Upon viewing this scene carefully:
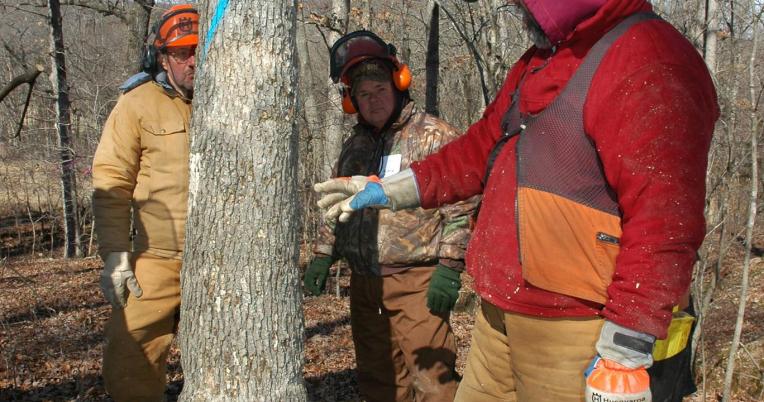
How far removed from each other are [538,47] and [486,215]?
24.6 inches

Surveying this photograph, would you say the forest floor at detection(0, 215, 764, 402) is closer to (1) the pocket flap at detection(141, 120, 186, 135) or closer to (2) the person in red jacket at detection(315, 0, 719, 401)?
(1) the pocket flap at detection(141, 120, 186, 135)

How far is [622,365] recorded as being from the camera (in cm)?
170

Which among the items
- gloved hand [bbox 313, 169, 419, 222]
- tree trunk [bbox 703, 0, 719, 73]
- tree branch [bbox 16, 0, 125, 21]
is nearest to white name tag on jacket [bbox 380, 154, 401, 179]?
gloved hand [bbox 313, 169, 419, 222]

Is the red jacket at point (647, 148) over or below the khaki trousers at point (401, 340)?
over

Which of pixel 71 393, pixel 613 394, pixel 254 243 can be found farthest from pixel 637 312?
pixel 71 393

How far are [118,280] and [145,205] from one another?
410 millimetres

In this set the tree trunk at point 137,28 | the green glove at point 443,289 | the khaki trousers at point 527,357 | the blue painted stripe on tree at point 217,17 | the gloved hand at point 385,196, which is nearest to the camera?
the khaki trousers at point 527,357

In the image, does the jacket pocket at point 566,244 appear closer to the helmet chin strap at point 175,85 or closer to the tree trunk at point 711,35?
the helmet chin strap at point 175,85

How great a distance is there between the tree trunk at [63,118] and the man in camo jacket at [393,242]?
10.9 m

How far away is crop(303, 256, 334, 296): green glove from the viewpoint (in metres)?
3.63

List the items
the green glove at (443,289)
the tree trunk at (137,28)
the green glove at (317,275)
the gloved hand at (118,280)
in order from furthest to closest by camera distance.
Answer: the tree trunk at (137,28), the green glove at (317,275), the green glove at (443,289), the gloved hand at (118,280)

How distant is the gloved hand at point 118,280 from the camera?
119 inches

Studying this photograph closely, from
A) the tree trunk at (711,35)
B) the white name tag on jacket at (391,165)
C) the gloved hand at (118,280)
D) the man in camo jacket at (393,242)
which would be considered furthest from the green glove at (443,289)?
the tree trunk at (711,35)

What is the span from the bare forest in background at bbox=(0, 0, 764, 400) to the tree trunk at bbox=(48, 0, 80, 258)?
0.29 ft
